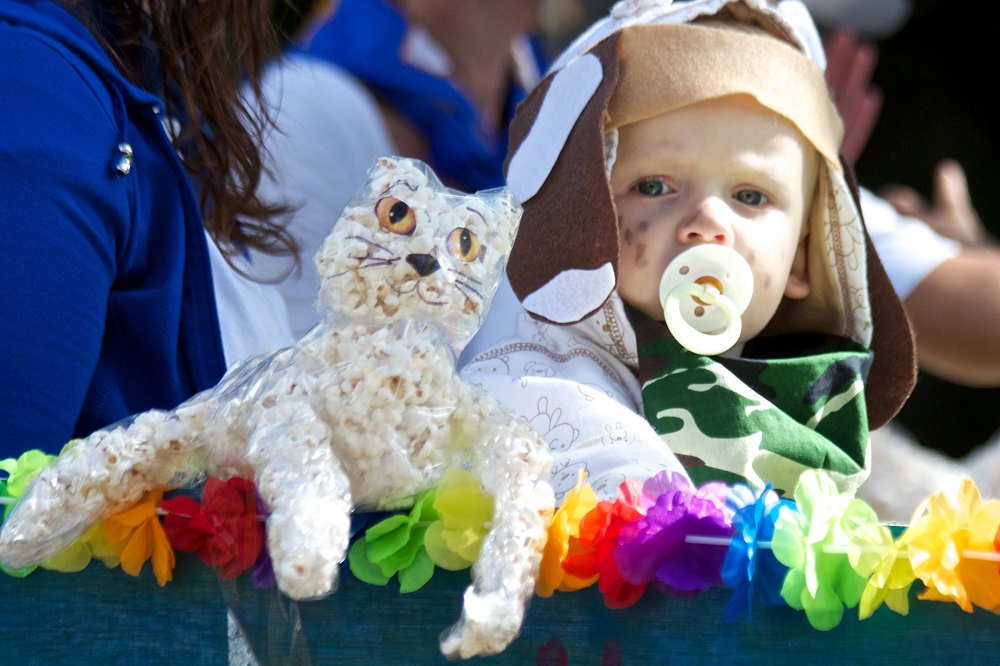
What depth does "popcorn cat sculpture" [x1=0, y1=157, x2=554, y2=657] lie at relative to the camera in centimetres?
74

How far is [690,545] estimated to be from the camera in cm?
76

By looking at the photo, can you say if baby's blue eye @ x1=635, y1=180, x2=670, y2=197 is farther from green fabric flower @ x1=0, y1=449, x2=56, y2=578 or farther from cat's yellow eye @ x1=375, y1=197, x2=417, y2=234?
green fabric flower @ x1=0, y1=449, x2=56, y2=578

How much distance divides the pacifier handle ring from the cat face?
343 millimetres

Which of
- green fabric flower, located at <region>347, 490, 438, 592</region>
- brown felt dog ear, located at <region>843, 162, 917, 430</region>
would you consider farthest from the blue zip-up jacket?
brown felt dog ear, located at <region>843, 162, 917, 430</region>

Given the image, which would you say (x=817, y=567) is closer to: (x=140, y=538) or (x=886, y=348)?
(x=140, y=538)

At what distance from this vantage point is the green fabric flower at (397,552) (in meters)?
0.76

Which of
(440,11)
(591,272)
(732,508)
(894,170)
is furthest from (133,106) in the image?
(894,170)

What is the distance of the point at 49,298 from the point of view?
104cm

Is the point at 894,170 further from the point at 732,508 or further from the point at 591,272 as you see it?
the point at 732,508

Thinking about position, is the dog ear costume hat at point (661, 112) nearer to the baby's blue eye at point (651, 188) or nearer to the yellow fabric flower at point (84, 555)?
the baby's blue eye at point (651, 188)

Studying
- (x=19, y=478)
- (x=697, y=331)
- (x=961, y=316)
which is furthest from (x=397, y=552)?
(x=961, y=316)

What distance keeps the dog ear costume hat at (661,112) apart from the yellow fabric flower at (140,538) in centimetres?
54

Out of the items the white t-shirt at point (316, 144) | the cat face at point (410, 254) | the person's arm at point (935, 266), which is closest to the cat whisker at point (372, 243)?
the cat face at point (410, 254)

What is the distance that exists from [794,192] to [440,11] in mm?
1205
